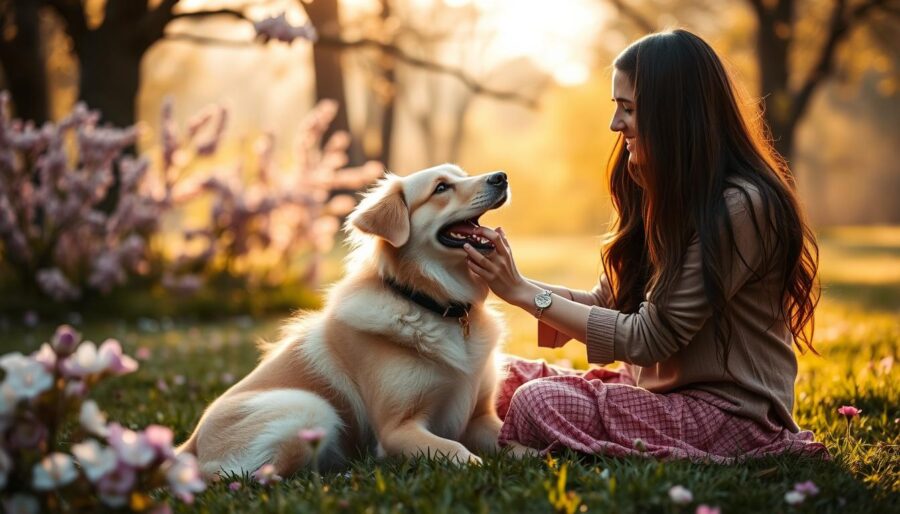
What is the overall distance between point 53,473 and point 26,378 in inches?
9.3

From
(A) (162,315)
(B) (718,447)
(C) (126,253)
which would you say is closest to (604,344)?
(B) (718,447)

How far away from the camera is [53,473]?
77.9 inches

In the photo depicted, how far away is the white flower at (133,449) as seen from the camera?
1968 millimetres

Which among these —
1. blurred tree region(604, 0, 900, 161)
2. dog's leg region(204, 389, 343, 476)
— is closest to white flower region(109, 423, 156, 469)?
dog's leg region(204, 389, 343, 476)

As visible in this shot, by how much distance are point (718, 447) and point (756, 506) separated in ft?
2.12

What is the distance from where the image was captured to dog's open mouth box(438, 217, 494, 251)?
3463mm

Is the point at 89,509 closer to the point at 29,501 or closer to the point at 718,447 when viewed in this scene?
the point at 29,501

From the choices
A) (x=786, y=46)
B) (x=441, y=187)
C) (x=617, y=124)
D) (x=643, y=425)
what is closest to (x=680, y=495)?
(x=643, y=425)

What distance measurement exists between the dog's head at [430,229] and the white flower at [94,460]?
164 centimetres

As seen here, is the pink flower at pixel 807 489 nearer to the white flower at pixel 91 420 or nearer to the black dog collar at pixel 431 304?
the black dog collar at pixel 431 304

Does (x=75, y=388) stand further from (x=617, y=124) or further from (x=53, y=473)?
(x=617, y=124)

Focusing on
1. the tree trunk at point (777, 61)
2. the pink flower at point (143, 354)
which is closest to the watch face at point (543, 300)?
the pink flower at point (143, 354)

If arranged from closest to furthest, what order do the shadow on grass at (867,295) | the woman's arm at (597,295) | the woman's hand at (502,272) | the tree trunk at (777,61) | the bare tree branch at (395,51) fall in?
the woman's hand at (502,272), the woman's arm at (597,295), the bare tree branch at (395,51), the shadow on grass at (867,295), the tree trunk at (777,61)

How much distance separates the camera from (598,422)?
3.20 m
